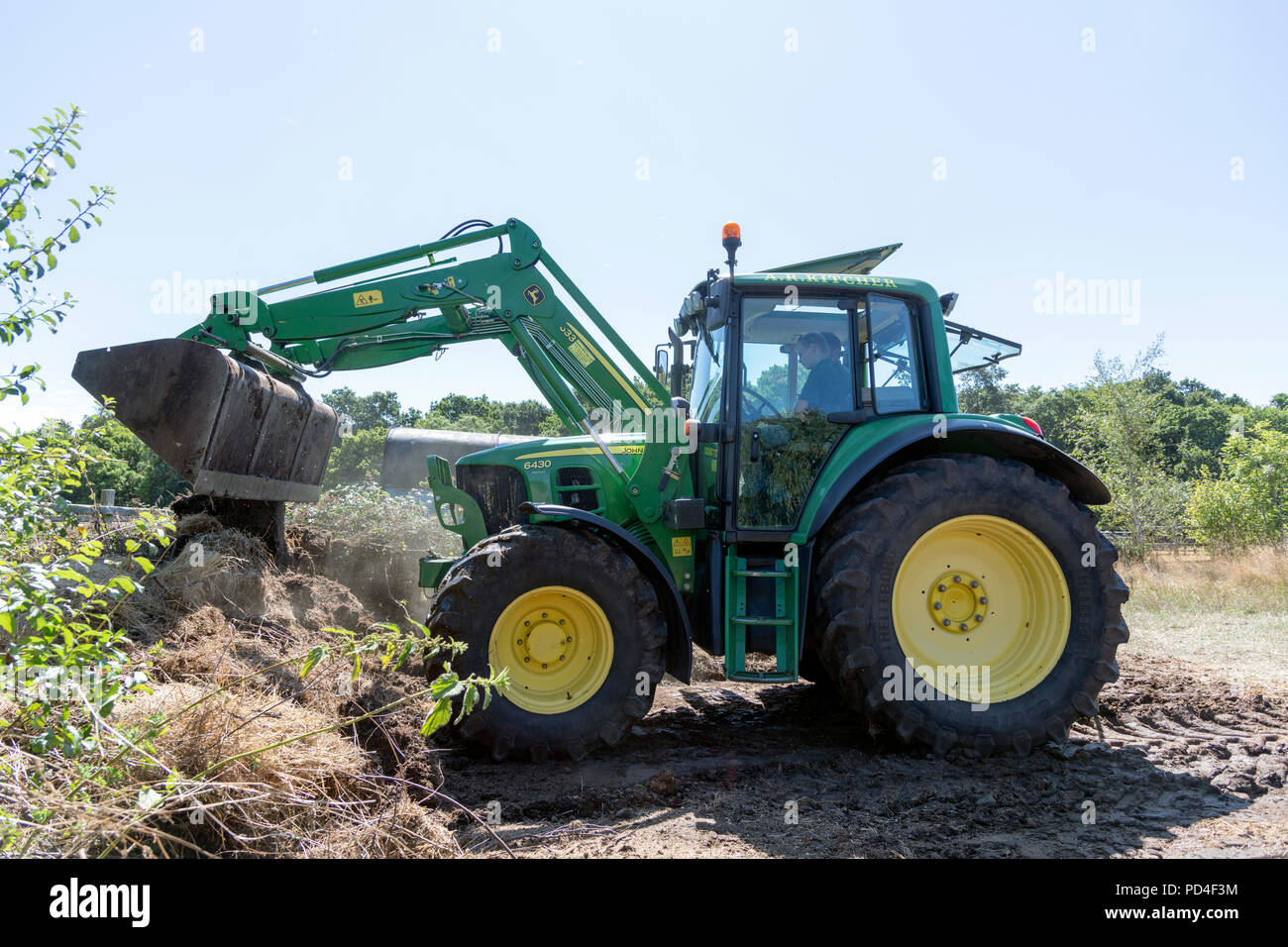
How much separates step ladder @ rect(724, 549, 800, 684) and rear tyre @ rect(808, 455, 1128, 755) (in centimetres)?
14

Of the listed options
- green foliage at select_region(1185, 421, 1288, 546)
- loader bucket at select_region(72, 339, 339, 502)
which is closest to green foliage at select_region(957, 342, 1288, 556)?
green foliage at select_region(1185, 421, 1288, 546)

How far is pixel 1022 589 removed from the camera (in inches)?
180

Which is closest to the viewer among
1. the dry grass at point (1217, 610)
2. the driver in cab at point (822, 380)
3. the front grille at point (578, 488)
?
the driver in cab at point (822, 380)

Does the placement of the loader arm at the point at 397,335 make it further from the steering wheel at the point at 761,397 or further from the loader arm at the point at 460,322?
the steering wheel at the point at 761,397

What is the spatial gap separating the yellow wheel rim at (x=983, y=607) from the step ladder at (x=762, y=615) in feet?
1.92

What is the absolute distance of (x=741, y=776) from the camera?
406 centimetres

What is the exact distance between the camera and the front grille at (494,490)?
5160 millimetres

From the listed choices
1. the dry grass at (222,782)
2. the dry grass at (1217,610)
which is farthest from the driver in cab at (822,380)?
the dry grass at (1217,610)

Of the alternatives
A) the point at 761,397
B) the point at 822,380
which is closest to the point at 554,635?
the point at 761,397

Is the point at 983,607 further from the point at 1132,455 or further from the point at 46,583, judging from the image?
the point at 1132,455

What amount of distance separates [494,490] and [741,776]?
2341 millimetres

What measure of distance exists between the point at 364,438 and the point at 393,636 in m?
36.5

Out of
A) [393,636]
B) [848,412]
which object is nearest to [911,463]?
[848,412]
